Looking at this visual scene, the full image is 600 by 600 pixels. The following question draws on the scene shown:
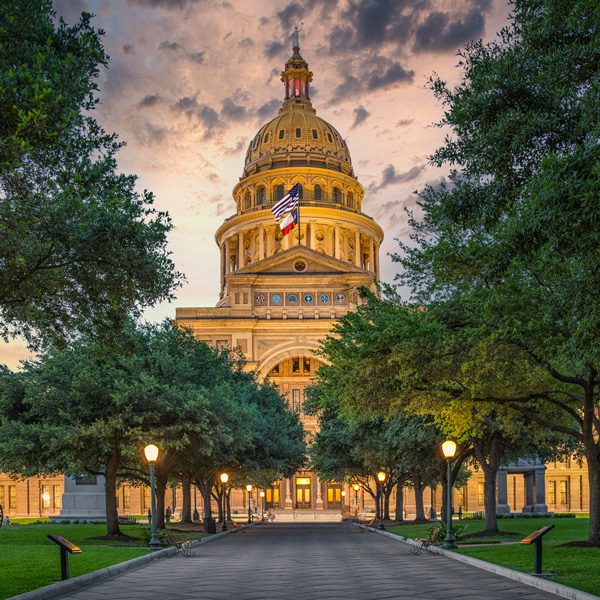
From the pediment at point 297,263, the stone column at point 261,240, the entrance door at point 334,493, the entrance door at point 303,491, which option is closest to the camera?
the pediment at point 297,263

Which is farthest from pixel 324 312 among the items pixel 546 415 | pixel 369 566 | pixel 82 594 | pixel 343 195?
pixel 82 594

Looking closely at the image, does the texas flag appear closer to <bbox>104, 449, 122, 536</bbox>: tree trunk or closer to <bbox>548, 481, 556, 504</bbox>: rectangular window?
<bbox>548, 481, 556, 504</bbox>: rectangular window

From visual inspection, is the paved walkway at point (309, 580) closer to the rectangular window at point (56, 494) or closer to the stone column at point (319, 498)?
the rectangular window at point (56, 494)

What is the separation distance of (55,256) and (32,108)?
309 cm

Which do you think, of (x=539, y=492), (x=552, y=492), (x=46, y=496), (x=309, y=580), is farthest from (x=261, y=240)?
(x=309, y=580)

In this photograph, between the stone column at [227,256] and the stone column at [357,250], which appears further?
the stone column at [227,256]

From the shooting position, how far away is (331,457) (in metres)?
49.5

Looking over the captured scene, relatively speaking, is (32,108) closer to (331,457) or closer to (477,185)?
(477,185)

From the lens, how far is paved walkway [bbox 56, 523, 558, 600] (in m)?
12.7

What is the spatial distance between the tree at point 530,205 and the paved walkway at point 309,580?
14.9 feet

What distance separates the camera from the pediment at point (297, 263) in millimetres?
89188

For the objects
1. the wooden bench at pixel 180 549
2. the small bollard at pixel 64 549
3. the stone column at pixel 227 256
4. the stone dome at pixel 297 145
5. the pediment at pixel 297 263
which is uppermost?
the stone dome at pixel 297 145

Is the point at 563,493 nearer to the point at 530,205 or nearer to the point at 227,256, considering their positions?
the point at 227,256

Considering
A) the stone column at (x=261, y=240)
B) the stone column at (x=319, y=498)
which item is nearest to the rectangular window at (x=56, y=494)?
the stone column at (x=319, y=498)
